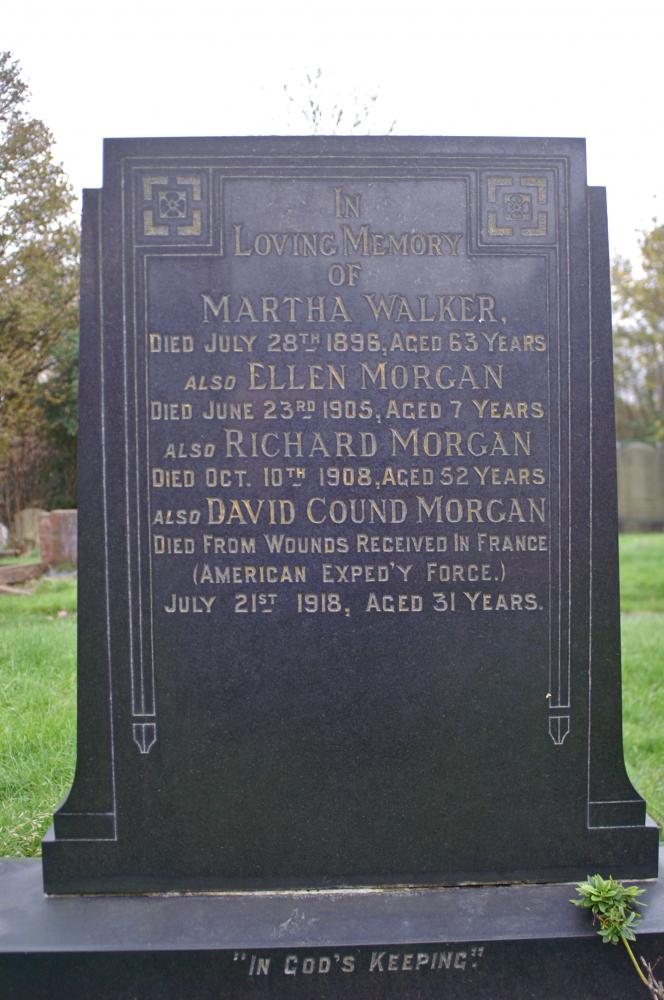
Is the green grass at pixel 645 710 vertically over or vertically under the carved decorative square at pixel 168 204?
under

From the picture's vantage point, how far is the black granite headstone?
116 inches

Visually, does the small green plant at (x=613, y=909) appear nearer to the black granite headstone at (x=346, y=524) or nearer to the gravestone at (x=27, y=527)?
the black granite headstone at (x=346, y=524)

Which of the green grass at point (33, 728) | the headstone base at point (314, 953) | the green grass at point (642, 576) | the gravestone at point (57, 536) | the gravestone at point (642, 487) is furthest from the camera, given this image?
the gravestone at point (642, 487)

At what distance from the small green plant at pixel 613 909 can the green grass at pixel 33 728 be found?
2218mm

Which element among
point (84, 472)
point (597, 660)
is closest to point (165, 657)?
point (84, 472)

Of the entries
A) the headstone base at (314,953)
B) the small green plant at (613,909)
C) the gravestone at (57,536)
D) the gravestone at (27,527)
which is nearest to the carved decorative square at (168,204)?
the headstone base at (314,953)

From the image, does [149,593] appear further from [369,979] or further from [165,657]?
[369,979]

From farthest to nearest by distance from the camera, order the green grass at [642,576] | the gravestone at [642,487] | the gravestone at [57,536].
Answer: the gravestone at [642,487] → the gravestone at [57,536] → the green grass at [642,576]

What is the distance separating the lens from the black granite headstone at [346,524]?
2.94 metres

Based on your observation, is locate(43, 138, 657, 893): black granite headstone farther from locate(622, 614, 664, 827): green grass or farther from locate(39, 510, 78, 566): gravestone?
locate(39, 510, 78, 566): gravestone

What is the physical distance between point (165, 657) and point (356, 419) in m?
1.08

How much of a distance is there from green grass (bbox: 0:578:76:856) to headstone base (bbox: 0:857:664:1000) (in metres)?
0.93

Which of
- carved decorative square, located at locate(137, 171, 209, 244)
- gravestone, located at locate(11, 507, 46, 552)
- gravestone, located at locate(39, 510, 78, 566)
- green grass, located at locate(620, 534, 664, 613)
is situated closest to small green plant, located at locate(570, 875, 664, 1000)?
carved decorative square, located at locate(137, 171, 209, 244)

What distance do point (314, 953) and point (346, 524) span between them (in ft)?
4.58
